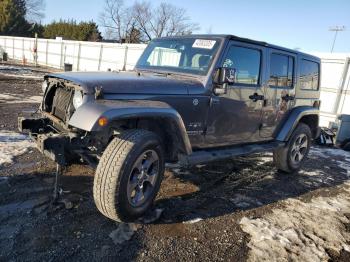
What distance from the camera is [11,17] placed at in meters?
54.2

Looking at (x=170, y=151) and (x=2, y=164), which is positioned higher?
(x=170, y=151)

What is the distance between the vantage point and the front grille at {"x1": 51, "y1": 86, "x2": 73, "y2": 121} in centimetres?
397

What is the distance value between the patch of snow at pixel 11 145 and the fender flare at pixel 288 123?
4.11 m

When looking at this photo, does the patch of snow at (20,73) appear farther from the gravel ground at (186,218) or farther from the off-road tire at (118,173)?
the off-road tire at (118,173)

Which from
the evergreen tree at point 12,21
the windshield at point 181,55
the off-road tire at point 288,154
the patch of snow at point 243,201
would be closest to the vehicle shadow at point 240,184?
the patch of snow at point 243,201

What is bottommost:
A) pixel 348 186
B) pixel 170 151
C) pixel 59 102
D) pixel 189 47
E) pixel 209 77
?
pixel 348 186

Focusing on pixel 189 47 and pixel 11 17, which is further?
pixel 11 17

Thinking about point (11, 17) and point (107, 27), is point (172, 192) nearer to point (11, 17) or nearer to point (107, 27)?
point (11, 17)

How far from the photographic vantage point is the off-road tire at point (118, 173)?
11.2 ft

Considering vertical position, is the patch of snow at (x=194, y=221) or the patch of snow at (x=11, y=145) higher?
the patch of snow at (x=11, y=145)

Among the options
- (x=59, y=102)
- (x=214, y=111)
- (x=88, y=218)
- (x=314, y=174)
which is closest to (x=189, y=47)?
(x=214, y=111)

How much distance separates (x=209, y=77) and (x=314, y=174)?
340 cm

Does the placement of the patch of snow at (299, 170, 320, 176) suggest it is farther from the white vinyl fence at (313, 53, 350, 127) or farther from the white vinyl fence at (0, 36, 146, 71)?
the white vinyl fence at (0, 36, 146, 71)

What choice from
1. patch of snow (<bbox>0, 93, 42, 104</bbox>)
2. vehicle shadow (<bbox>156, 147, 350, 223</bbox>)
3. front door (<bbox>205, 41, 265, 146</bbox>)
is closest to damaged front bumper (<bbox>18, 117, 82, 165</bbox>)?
vehicle shadow (<bbox>156, 147, 350, 223</bbox>)
